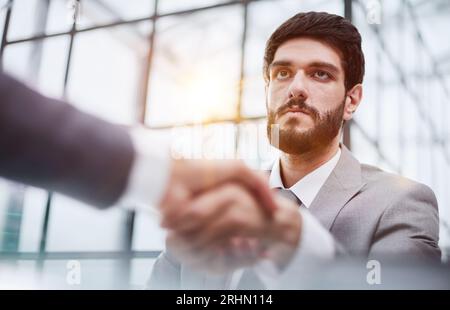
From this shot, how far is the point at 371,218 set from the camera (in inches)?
43.1

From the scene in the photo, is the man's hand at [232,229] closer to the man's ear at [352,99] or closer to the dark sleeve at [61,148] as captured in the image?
the dark sleeve at [61,148]

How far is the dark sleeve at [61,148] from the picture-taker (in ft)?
2.02

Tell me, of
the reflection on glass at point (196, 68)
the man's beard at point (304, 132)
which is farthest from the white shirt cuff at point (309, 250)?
the reflection on glass at point (196, 68)

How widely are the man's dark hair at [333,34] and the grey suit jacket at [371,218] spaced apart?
0.96 ft

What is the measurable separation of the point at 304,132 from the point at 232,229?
25.2 inches

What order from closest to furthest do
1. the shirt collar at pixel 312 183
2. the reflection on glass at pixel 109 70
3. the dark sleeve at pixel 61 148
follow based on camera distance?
the dark sleeve at pixel 61 148
the shirt collar at pixel 312 183
the reflection on glass at pixel 109 70

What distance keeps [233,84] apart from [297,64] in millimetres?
506

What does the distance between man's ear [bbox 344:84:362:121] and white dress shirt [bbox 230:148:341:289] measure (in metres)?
0.14

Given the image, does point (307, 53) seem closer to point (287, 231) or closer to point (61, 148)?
point (287, 231)

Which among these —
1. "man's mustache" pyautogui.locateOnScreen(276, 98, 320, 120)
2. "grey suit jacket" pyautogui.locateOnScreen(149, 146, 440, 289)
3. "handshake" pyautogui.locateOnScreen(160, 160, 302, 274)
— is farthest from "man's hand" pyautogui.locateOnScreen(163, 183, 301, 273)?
"man's mustache" pyautogui.locateOnScreen(276, 98, 320, 120)

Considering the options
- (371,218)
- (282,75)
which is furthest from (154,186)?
(282,75)

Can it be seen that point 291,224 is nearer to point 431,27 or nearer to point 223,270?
point 223,270

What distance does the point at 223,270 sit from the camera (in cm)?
87
